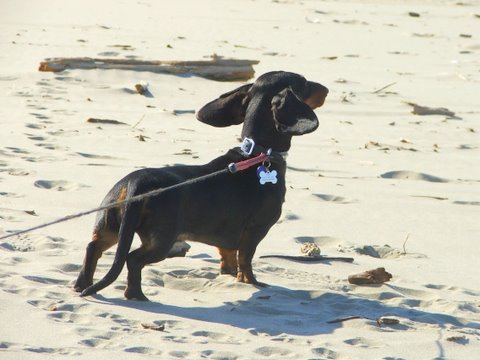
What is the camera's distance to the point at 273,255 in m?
6.21

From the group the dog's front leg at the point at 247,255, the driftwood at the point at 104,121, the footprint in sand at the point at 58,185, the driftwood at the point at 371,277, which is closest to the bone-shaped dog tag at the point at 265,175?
the dog's front leg at the point at 247,255

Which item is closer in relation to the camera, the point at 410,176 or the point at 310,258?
the point at 310,258

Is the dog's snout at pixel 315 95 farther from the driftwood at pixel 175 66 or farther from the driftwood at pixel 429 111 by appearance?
the driftwood at pixel 175 66

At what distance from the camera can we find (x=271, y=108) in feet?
19.0

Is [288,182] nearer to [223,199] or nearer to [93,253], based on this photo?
[223,199]

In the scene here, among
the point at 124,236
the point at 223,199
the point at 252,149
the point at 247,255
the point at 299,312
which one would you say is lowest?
the point at 299,312

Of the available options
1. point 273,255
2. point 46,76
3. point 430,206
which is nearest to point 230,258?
point 273,255

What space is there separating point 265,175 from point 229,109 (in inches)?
20.1

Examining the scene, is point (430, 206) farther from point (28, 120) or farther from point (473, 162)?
point (28, 120)

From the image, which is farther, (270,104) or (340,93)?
(340,93)

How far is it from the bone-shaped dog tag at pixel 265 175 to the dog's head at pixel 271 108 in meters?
0.18

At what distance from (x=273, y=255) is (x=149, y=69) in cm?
526

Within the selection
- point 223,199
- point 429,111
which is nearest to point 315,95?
point 223,199

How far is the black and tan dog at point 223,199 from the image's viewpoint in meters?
5.25
